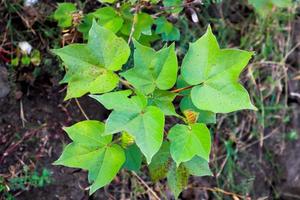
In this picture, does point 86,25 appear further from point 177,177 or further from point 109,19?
point 177,177

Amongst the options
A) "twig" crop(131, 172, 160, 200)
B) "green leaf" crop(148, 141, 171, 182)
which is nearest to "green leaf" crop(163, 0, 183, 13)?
"green leaf" crop(148, 141, 171, 182)

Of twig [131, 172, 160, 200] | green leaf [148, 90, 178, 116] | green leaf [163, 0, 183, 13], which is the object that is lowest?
twig [131, 172, 160, 200]

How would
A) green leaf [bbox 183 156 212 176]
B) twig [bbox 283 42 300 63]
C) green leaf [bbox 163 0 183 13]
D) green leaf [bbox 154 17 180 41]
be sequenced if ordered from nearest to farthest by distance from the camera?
green leaf [bbox 183 156 212 176]
green leaf [bbox 163 0 183 13]
green leaf [bbox 154 17 180 41]
twig [bbox 283 42 300 63]

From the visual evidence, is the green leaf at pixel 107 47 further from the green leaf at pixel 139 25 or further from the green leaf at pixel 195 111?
the green leaf at pixel 139 25

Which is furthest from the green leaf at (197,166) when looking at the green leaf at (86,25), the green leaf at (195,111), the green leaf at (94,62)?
the green leaf at (86,25)

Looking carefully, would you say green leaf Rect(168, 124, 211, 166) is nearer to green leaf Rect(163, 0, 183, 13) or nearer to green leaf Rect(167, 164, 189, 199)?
green leaf Rect(167, 164, 189, 199)

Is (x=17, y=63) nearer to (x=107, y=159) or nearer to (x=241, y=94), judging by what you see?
(x=107, y=159)
